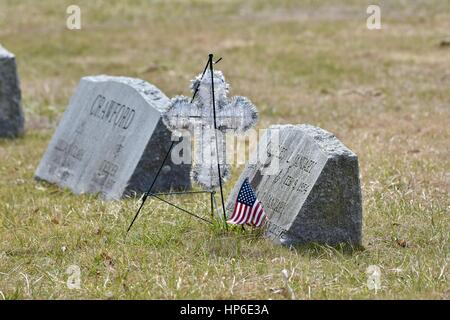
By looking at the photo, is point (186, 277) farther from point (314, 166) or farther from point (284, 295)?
point (314, 166)

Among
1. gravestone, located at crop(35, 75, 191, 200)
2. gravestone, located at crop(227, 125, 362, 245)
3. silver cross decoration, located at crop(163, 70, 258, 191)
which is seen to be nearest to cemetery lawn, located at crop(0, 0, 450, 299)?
gravestone, located at crop(227, 125, 362, 245)

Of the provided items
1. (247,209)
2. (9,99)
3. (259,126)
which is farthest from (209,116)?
(9,99)

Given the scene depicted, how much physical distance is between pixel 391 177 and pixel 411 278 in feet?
11.6

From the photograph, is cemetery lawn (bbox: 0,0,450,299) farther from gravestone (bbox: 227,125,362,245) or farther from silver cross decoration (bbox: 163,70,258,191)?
silver cross decoration (bbox: 163,70,258,191)

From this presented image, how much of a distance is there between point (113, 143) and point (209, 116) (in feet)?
8.78

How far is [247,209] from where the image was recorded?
8250 mm

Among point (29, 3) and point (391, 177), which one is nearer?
point (391, 177)

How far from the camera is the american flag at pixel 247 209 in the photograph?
824cm

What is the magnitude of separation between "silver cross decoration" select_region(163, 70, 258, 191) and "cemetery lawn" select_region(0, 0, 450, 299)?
67cm

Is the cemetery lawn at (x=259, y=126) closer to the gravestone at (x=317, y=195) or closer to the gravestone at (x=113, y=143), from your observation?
the gravestone at (x=317, y=195)

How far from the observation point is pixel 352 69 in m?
19.2

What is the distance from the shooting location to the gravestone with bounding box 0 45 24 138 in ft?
47.9

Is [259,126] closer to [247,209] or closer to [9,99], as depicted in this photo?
[9,99]

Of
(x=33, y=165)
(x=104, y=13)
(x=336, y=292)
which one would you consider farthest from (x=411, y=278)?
(x=104, y=13)
